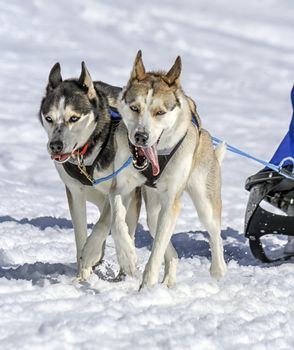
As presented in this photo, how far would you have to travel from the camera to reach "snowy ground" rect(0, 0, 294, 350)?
9.60ft

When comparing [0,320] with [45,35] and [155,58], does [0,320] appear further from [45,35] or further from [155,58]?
[45,35]

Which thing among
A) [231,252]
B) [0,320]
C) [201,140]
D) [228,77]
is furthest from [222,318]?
[228,77]

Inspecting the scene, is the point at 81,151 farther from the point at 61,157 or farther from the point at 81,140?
the point at 61,157

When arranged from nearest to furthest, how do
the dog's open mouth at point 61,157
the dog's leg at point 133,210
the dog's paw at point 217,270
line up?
the dog's open mouth at point 61,157 < the dog's leg at point 133,210 < the dog's paw at point 217,270

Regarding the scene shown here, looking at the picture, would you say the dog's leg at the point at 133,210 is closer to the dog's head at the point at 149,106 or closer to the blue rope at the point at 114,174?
the blue rope at the point at 114,174

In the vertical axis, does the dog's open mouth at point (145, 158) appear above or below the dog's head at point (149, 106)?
below

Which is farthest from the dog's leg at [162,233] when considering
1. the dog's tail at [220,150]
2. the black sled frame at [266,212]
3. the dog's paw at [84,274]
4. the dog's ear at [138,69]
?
the black sled frame at [266,212]

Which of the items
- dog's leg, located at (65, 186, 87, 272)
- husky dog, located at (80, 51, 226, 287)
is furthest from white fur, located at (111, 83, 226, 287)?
dog's leg, located at (65, 186, 87, 272)

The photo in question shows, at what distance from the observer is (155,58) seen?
1399 cm

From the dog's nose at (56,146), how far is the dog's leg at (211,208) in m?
0.71

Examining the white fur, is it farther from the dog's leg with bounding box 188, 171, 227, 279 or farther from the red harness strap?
the red harness strap

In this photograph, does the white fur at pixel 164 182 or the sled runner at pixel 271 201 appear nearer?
the white fur at pixel 164 182

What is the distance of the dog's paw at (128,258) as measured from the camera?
3613 mm

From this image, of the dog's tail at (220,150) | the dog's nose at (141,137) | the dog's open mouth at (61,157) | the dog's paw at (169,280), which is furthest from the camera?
the dog's tail at (220,150)
